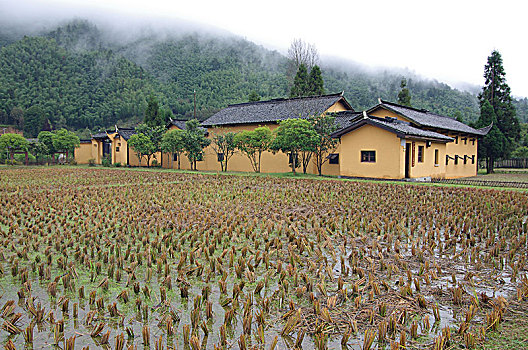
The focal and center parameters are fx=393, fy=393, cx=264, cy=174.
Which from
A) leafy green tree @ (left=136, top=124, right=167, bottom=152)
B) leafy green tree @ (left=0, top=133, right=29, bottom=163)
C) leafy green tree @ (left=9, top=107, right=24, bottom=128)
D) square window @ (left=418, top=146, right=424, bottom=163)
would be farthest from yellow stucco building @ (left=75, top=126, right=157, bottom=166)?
leafy green tree @ (left=9, top=107, right=24, bottom=128)

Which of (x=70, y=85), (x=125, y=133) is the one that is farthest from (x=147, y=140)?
(x=70, y=85)

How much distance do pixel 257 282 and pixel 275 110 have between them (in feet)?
85.3

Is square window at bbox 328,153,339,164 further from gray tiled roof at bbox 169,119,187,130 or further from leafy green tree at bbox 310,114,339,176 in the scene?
gray tiled roof at bbox 169,119,187,130

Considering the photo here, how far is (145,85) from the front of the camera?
81188 mm

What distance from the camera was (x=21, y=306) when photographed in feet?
12.6

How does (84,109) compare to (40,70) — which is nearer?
(84,109)

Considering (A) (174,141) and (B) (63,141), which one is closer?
(A) (174,141)

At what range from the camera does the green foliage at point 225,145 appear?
27750mm

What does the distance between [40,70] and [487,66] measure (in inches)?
3418

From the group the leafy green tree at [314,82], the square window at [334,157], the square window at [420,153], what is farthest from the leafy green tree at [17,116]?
the square window at [420,153]

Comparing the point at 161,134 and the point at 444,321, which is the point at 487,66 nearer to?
the point at 161,134

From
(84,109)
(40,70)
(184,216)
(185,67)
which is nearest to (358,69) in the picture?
(185,67)

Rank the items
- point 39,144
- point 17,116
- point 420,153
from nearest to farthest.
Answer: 1. point 420,153
2. point 39,144
3. point 17,116

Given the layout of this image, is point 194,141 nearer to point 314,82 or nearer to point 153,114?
point 314,82
